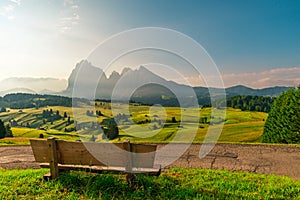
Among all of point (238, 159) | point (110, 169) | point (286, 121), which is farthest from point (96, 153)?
point (286, 121)

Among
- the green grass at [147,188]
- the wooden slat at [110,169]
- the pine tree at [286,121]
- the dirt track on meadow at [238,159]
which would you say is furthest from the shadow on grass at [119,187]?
the pine tree at [286,121]

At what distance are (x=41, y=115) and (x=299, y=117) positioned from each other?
2441 inches

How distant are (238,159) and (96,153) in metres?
4.84

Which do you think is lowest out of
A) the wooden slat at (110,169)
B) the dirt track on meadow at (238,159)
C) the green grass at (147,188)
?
the dirt track on meadow at (238,159)

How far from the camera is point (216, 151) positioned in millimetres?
8797

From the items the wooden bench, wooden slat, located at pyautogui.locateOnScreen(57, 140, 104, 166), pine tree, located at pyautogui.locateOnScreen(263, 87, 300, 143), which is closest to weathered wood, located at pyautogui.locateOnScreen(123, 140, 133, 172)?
the wooden bench

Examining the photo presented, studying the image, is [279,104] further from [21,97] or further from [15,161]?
[21,97]

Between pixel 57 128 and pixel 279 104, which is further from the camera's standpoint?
pixel 57 128

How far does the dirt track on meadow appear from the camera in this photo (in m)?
7.00

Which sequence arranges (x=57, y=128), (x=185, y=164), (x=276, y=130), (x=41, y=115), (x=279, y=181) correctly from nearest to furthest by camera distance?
1. (x=279, y=181)
2. (x=185, y=164)
3. (x=276, y=130)
4. (x=57, y=128)
5. (x=41, y=115)

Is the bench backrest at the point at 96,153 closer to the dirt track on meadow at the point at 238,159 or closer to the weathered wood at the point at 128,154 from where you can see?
the weathered wood at the point at 128,154

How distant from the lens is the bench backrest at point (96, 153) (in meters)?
4.65

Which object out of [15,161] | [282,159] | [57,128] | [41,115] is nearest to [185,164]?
[282,159]

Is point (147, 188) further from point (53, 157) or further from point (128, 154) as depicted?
point (53, 157)
